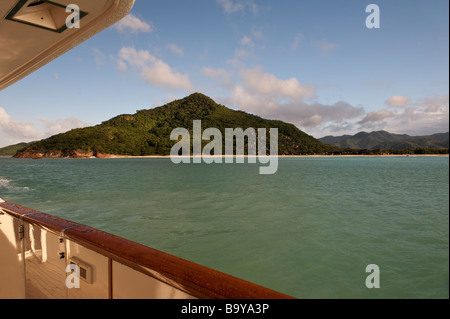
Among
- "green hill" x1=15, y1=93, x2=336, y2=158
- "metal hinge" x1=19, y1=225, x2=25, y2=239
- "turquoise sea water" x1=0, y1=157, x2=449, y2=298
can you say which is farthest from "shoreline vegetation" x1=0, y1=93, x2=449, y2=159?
"metal hinge" x1=19, y1=225, x2=25, y2=239

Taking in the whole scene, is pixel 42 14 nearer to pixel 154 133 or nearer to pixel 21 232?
pixel 21 232

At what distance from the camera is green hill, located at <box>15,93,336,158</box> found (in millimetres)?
70938

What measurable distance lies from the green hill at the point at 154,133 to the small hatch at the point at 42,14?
71.3 meters

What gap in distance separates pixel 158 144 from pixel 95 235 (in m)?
75.5

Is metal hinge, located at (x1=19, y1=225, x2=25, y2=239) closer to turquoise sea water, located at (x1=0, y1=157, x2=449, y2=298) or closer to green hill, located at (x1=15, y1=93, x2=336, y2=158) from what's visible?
turquoise sea water, located at (x1=0, y1=157, x2=449, y2=298)

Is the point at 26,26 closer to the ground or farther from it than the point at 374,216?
farther from it

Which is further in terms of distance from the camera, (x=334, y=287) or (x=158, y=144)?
(x=158, y=144)

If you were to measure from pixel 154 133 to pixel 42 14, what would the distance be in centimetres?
7980

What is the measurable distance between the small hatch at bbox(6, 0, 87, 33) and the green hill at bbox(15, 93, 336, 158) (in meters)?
71.3

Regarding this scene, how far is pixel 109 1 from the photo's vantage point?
122 cm

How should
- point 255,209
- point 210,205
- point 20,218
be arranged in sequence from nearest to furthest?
1. point 20,218
2. point 255,209
3. point 210,205

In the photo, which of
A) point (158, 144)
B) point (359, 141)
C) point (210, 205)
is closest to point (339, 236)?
point (210, 205)
